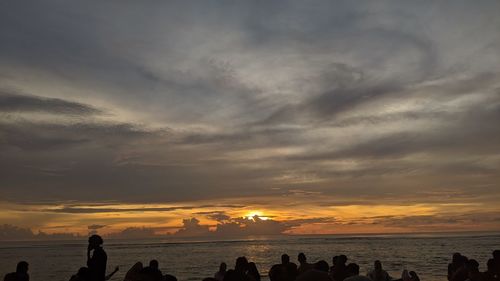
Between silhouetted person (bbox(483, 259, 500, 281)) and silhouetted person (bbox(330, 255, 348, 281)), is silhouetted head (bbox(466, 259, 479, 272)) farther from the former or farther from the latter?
silhouetted person (bbox(330, 255, 348, 281))

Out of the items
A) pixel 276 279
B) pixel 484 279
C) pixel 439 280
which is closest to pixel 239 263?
pixel 276 279

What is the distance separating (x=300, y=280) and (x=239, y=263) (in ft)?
20.4

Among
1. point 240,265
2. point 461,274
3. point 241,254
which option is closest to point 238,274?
point 240,265

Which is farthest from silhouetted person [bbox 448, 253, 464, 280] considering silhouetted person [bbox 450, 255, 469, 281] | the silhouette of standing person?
the silhouette of standing person

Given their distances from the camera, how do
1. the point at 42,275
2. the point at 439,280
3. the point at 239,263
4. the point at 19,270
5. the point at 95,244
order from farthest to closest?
1. the point at 42,275
2. the point at 439,280
3. the point at 19,270
4. the point at 95,244
5. the point at 239,263

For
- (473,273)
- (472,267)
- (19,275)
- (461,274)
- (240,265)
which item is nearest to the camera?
(240,265)

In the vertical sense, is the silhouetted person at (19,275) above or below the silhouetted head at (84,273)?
below

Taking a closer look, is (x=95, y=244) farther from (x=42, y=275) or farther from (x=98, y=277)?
(x=42, y=275)

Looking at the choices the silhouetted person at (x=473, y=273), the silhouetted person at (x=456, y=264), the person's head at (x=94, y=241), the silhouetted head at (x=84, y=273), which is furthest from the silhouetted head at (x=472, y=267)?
the silhouetted head at (x=84, y=273)

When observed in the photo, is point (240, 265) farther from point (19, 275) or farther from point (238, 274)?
point (19, 275)

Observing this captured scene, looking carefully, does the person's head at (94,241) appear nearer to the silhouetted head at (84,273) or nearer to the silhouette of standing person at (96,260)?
the silhouette of standing person at (96,260)

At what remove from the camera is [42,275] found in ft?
151

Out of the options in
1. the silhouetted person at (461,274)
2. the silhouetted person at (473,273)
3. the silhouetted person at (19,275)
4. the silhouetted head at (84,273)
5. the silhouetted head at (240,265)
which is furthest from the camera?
the silhouetted person at (461,274)

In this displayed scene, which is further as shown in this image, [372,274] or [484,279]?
[372,274]
